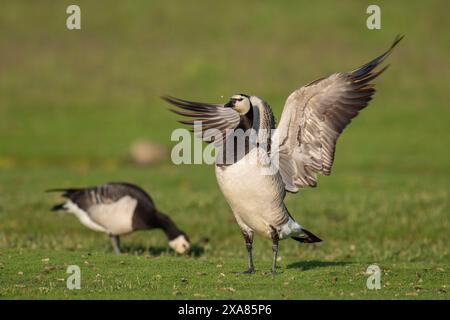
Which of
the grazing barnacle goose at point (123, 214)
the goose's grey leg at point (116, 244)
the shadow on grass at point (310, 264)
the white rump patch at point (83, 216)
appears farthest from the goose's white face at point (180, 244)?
the shadow on grass at point (310, 264)

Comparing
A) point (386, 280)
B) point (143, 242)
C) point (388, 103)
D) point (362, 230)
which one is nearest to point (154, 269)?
point (386, 280)

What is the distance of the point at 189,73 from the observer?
53875 millimetres

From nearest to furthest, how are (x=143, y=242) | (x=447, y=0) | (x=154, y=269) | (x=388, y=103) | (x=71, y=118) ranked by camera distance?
(x=154, y=269) → (x=143, y=242) → (x=71, y=118) → (x=388, y=103) → (x=447, y=0)

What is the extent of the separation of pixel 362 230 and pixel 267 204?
31.7ft

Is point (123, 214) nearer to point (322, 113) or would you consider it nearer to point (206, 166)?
point (322, 113)

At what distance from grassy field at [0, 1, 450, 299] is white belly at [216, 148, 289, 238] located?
0.98 metres

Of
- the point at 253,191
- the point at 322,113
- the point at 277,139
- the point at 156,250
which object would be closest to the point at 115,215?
the point at 156,250

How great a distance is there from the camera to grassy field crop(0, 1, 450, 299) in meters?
13.1

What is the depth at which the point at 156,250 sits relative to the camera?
63.0 ft

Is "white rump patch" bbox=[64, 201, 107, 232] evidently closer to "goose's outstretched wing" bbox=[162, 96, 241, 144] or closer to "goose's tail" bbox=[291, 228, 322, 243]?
"goose's tail" bbox=[291, 228, 322, 243]

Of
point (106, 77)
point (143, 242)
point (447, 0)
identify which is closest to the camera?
point (143, 242)

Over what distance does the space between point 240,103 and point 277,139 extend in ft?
2.99

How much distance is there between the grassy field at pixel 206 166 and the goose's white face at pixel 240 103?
2.70 metres

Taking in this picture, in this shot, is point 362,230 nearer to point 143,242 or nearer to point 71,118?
point 143,242
